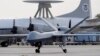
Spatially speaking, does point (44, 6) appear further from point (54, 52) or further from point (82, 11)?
point (54, 52)

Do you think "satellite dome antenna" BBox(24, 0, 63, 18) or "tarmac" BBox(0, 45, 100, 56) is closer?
"tarmac" BBox(0, 45, 100, 56)

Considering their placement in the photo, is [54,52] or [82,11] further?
[82,11]

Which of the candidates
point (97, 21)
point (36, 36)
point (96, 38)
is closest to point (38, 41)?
point (36, 36)

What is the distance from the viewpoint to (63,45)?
4125 cm

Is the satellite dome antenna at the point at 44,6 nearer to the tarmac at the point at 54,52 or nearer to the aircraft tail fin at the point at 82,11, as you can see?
the aircraft tail fin at the point at 82,11

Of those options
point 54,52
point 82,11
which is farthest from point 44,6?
point 54,52

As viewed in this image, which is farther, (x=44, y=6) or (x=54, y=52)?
(x=44, y=6)

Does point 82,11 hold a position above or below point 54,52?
above

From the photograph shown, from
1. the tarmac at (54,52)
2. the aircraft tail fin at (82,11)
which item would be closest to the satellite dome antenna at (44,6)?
the aircraft tail fin at (82,11)

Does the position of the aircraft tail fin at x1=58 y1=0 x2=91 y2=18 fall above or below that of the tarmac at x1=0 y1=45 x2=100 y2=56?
above

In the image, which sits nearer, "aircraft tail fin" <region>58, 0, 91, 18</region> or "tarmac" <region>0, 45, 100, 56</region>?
"tarmac" <region>0, 45, 100, 56</region>

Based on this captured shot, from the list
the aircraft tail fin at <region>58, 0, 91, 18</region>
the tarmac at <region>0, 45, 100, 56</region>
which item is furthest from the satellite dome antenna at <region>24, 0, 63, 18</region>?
the tarmac at <region>0, 45, 100, 56</region>

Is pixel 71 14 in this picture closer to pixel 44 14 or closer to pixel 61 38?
pixel 44 14

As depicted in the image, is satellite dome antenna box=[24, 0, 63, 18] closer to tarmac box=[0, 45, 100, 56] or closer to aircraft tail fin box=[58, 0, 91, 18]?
aircraft tail fin box=[58, 0, 91, 18]
